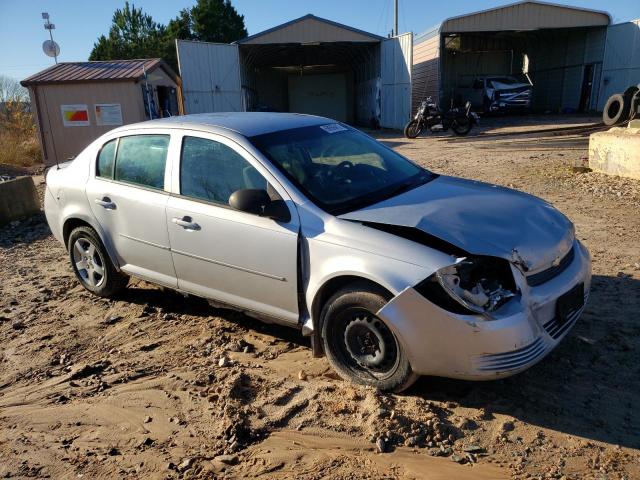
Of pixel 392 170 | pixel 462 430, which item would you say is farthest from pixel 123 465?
pixel 392 170

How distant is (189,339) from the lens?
435cm

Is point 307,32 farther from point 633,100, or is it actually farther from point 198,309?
point 198,309

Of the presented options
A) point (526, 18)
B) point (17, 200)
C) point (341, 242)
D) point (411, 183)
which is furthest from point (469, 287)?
point (526, 18)

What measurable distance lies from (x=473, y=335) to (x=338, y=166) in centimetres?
176

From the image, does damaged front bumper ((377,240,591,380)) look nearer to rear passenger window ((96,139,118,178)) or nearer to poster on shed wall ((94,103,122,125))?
rear passenger window ((96,139,118,178))

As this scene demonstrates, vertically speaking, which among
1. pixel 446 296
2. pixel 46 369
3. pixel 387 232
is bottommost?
pixel 46 369

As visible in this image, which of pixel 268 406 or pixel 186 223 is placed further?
pixel 186 223

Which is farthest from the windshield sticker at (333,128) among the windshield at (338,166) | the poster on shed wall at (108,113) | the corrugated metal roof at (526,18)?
the corrugated metal roof at (526,18)

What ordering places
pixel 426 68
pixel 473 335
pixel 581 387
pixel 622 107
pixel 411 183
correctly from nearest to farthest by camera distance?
pixel 473 335 → pixel 581 387 → pixel 411 183 → pixel 622 107 → pixel 426 68

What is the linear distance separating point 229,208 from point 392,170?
140cm

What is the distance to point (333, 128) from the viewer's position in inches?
179

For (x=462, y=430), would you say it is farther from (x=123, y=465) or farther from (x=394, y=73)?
(x=394, y=73)

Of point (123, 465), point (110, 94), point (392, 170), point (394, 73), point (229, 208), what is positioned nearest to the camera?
point (123, 465)

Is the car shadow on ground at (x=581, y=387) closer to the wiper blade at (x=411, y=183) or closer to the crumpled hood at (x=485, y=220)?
the crumpled hood at (x=485, y=220)
